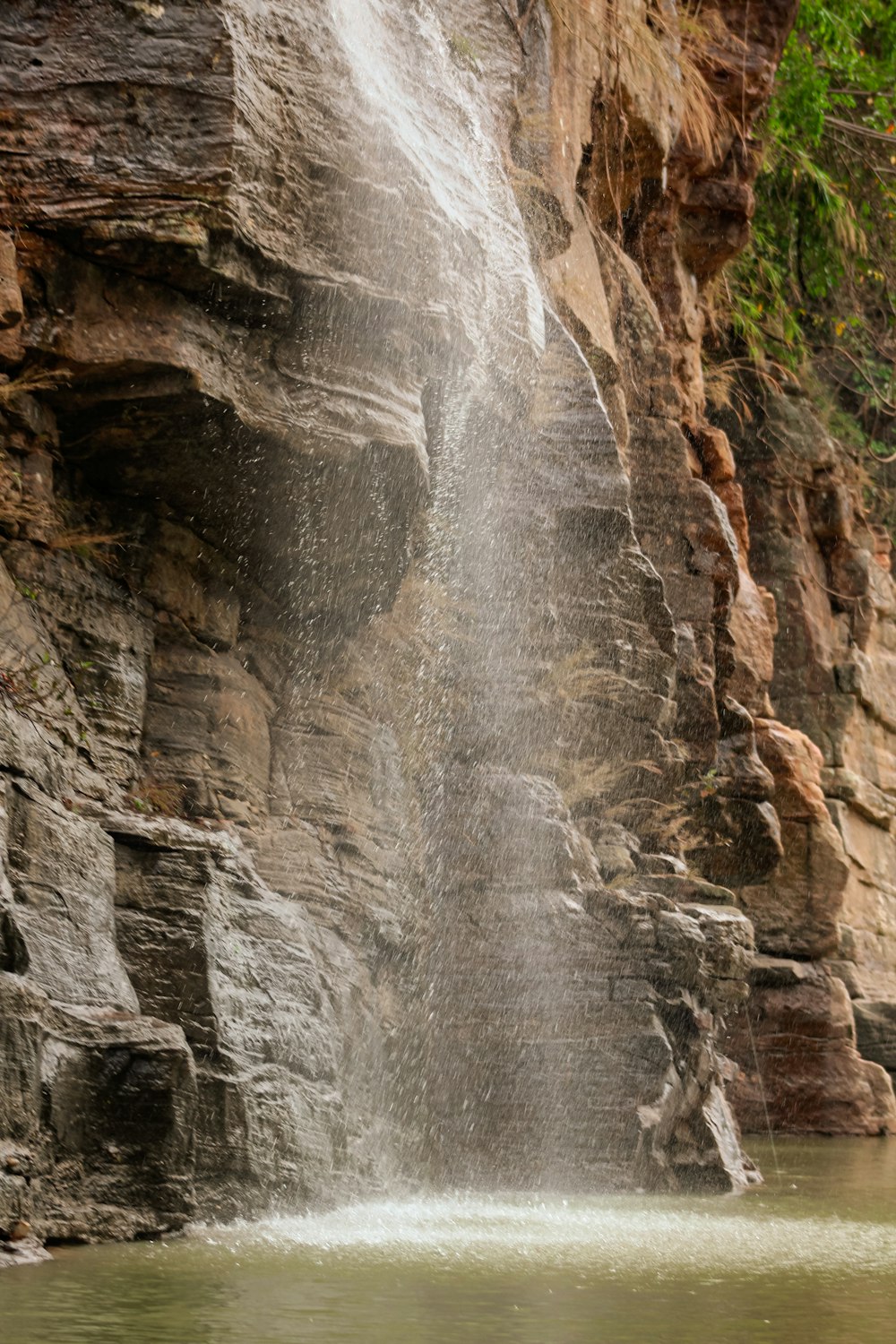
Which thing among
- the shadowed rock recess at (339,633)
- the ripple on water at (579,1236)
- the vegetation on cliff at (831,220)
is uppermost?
the vegetation on cliff at (831,220)

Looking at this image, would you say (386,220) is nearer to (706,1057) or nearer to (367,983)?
(367,983)

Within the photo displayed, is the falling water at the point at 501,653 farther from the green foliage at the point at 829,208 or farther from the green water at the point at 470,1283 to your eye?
the green foliage at the point at 829,208

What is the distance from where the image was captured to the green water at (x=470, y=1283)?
410 centimetres

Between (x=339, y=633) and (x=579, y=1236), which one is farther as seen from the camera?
(x=339, y=633)

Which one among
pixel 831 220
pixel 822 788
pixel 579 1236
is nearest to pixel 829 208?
pixel 831 220

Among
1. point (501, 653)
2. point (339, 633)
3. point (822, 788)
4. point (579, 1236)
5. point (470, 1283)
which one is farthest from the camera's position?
point (822, 788)

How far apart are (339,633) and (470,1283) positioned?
14.2ft

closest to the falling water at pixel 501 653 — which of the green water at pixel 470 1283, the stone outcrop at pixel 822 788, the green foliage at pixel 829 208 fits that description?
the green water at pixel 470 1283

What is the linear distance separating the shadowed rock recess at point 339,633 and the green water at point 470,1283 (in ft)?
1.44

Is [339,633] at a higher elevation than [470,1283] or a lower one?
higher

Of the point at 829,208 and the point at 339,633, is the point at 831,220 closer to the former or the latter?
the point at 829,208

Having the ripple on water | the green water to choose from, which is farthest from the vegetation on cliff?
the green water

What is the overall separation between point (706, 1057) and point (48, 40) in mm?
6453

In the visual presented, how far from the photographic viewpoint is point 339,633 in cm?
877
